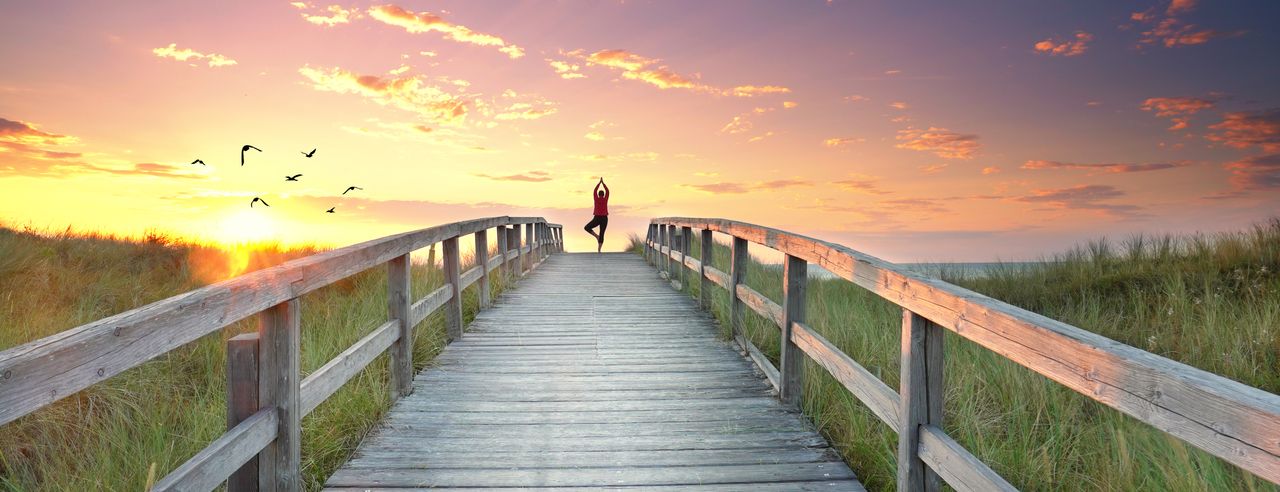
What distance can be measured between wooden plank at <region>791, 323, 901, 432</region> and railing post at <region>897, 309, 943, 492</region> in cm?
17

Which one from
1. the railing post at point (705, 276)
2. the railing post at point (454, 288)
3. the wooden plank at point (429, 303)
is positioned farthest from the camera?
the railing post at point (705, 276)

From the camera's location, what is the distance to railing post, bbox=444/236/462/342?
6.96 metres

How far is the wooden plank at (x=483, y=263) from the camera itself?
8727 millimetres

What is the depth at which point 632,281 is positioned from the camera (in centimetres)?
1242

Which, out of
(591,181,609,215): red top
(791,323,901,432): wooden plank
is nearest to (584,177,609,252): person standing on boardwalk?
(591,181,609,215): red top

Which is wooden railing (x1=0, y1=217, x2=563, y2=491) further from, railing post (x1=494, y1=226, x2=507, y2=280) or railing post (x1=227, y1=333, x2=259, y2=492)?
railing post (x1=494, y1=226, x2=507, y2=280)

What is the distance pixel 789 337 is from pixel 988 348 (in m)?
1.92

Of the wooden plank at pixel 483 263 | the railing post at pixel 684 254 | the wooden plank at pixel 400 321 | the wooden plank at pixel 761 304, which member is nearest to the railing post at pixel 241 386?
the wooden plank at pixel 400 321

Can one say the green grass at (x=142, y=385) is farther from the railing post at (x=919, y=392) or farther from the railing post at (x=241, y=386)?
the railing post at (x=919, y=392)

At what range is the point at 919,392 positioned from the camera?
3119 millimetres

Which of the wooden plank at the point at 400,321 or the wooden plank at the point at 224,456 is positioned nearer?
the wooden plank at the point at 224,456

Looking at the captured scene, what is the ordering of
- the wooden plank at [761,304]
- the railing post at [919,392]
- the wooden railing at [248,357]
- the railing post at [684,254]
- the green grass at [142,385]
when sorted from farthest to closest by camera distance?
the railing post at [684,254] < the wooden plank at [761,304] < the green grass at [142,385] < the railing post at [919,392] < the wooden railing at [248,357]

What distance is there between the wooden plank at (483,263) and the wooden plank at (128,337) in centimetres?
516

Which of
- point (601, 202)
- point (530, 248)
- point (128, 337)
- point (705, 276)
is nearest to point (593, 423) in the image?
point (128, 337)
